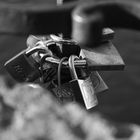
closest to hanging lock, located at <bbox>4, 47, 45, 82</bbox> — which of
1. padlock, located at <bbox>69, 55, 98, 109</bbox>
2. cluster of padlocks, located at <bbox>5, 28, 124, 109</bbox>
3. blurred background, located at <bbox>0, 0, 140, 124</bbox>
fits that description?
cluster of padlocks, located at <bbox>5, 28, 124, 109</bbox>

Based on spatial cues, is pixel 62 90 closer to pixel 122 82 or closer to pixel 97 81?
pixel 97 81

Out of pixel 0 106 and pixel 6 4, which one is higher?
pixel 6 4

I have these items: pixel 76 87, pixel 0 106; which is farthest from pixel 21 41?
pixel 76 87

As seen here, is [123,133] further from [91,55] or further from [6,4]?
[6,4]

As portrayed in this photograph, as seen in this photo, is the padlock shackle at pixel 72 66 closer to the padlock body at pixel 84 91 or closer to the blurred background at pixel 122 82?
the padlock body at pixel 84 91

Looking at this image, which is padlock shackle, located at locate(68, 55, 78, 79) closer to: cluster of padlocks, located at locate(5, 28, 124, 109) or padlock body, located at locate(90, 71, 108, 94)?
cluster of padlocks, located at locate(5, 28, 124, 109)

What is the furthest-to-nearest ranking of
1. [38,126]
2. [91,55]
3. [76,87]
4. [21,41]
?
1. [21,41]
2. [38,126]
3. [76,87]
4. [91,55]

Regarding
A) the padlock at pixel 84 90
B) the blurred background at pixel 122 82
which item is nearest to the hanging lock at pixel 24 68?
the padlock at pixel 84 90
